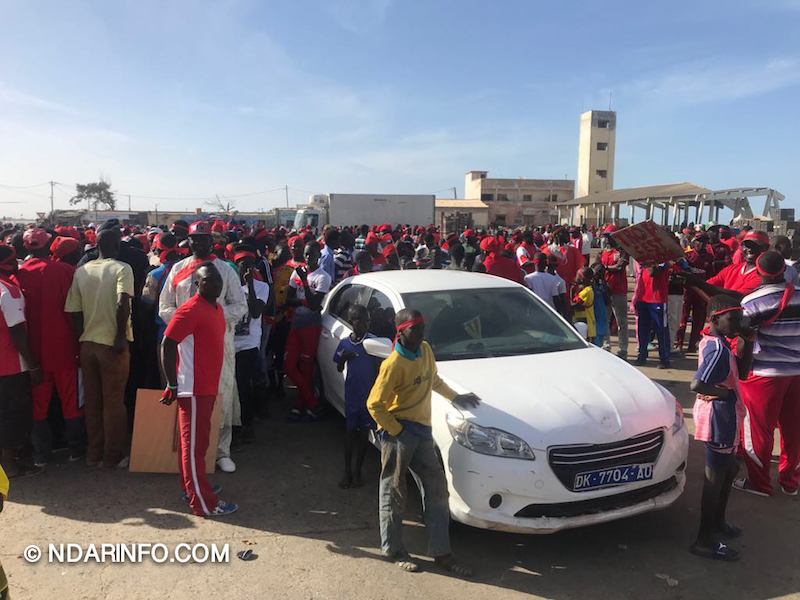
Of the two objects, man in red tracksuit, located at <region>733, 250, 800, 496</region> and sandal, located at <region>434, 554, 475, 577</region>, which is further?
man in red tracksuit, located at <region>733, 250, 800, 496</region>

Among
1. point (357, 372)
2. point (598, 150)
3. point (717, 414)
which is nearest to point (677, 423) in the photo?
point (717, 414)

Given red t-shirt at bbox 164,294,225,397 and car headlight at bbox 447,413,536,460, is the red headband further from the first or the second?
car headlight at bbox 447,413,536,460

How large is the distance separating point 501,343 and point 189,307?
237 centimetres

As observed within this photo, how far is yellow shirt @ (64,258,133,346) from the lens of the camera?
183 inches

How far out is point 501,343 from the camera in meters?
4.59

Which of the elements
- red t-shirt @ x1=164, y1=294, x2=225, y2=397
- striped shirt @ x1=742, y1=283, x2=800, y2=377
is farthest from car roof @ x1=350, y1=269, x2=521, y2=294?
striped shirt @ x1=742, y1=283, x2=800, y2=377

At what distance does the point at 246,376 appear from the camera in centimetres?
537

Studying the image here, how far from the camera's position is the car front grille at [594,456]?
3389 mm

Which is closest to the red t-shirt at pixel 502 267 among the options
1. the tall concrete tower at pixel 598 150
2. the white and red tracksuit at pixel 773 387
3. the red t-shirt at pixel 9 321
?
the white and red tracksuit at pixel 773 387

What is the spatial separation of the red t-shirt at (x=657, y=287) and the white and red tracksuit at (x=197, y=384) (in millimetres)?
6347

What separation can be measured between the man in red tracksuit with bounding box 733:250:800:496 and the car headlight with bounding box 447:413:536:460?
2.15 meters

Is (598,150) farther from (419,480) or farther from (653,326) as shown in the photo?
(419,480)

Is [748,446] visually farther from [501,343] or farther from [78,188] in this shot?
[78,188]

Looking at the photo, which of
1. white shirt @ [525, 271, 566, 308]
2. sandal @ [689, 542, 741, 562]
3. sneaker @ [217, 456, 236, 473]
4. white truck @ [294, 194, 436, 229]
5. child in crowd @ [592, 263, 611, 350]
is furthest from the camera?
white truck @ [294, 194, 436, 229]
